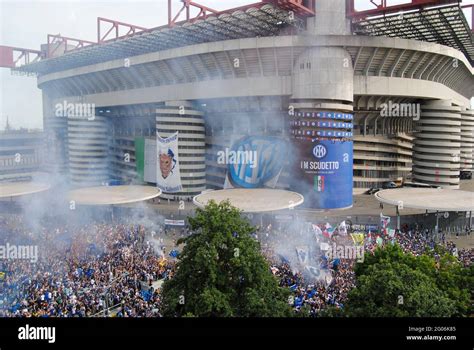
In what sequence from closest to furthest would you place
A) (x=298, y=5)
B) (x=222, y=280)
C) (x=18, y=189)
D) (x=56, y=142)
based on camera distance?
1. (x=222, y=280)
2. (x=298, y=5)
3. (x=18, y=189)
4. (x=56, y=142)

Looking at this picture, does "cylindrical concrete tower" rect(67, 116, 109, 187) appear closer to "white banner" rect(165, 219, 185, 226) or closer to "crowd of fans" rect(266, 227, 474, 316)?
"white banner" rect(165, 219, 185, 226)

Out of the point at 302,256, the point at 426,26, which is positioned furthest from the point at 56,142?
the point at 302,256

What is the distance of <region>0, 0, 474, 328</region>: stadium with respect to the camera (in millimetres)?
11930

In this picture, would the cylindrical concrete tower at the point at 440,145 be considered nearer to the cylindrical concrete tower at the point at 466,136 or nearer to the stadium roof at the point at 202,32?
the stadium roof at the point at 202,32

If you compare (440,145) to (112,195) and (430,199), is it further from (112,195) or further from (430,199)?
(112,195)

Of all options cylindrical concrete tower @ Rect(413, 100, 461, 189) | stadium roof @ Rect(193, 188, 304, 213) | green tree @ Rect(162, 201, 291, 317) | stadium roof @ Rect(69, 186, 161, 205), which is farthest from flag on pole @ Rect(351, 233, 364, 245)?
cylindrical concrete tower @ Rect(413, 100, 461, 189)

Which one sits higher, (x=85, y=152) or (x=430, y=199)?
(x=85, y=152)

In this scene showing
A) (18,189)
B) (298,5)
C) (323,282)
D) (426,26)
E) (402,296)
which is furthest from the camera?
(426,26)

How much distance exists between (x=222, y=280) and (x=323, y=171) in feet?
73.4

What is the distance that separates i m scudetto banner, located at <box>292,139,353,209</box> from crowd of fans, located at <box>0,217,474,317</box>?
9.55 meters

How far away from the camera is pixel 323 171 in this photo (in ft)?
105

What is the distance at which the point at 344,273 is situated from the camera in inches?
625

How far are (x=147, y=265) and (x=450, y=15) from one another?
2757cm

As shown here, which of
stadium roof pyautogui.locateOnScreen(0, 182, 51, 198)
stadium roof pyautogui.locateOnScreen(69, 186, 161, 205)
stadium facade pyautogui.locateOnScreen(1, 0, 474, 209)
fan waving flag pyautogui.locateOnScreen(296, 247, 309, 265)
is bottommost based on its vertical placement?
fan waving flag pyautogui.locateOnScreen(296, 247, 309, 265)
